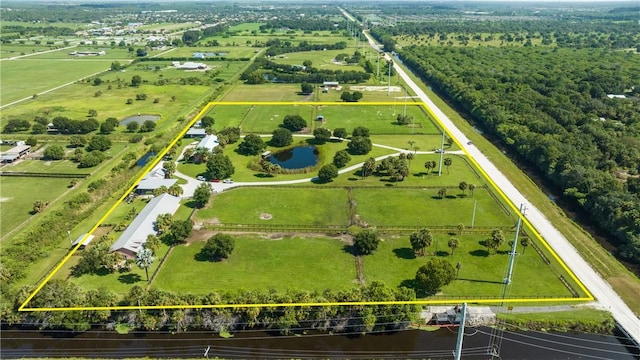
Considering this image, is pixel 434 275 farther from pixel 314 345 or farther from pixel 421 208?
pixel 421 208

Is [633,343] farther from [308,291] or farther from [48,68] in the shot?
[48,68]

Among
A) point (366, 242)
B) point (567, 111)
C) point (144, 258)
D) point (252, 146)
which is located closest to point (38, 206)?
point (144, 258)

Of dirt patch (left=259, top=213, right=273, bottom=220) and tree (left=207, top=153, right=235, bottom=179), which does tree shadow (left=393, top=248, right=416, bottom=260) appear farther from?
tree (left=207, top=153, right=235, bottom=179)

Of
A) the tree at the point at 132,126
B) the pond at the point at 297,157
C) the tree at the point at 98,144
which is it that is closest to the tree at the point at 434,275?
the pond at the point at 297,157

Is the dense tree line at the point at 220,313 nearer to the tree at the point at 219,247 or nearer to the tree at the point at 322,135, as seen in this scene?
the tree at the point at 219,247

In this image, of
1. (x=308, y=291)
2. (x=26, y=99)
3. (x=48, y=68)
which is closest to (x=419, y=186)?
(x=308, y=291)

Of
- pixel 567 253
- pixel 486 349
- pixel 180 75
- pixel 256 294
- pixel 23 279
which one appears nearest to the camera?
pixel 486 349

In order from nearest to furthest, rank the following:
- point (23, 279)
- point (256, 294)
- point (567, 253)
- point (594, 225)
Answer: point (256, 294)
point (23, 279)
point (567, 253)
point (594, 225)
